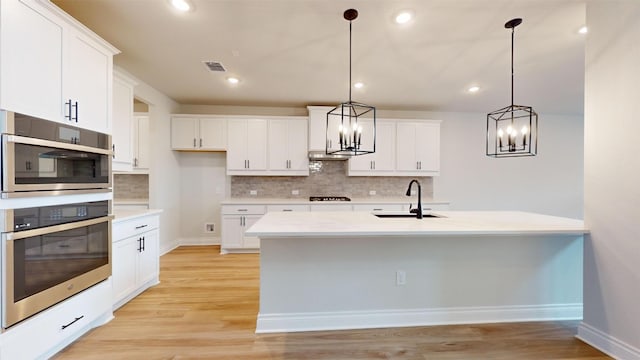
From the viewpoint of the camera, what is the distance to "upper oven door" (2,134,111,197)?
1548mm

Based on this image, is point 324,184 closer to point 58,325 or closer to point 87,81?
point 87,81

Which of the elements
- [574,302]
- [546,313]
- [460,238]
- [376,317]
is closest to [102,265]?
[376,317]

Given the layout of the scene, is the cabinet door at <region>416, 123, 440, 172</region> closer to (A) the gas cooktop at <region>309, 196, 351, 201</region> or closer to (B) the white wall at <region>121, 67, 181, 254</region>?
(A) the gas cooktop at <region>309, 196, 351, 201</region>

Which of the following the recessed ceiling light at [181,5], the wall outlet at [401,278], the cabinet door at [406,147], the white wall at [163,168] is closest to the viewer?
the recessed ceiling light at [181,5]

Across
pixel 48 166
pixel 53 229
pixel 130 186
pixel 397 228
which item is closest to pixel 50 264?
pixel 53 229

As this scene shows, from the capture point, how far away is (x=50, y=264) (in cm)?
178

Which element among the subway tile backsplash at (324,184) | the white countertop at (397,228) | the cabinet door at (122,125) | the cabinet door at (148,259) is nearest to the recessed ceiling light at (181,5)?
the cabinet door at (122,125)

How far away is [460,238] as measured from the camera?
2.33 metres

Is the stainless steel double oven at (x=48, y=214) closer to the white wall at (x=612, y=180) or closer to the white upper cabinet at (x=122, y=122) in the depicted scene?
the white upper cabinet at (x=122, y=122)

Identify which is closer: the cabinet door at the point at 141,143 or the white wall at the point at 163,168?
the white wall at the point at 163,168

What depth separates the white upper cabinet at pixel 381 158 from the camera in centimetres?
482

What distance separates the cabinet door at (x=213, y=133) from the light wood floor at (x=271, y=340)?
104 inches

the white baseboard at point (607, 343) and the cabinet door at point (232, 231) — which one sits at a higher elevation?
the cabinet door at point (232, 231)

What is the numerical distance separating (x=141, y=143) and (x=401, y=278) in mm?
4351
